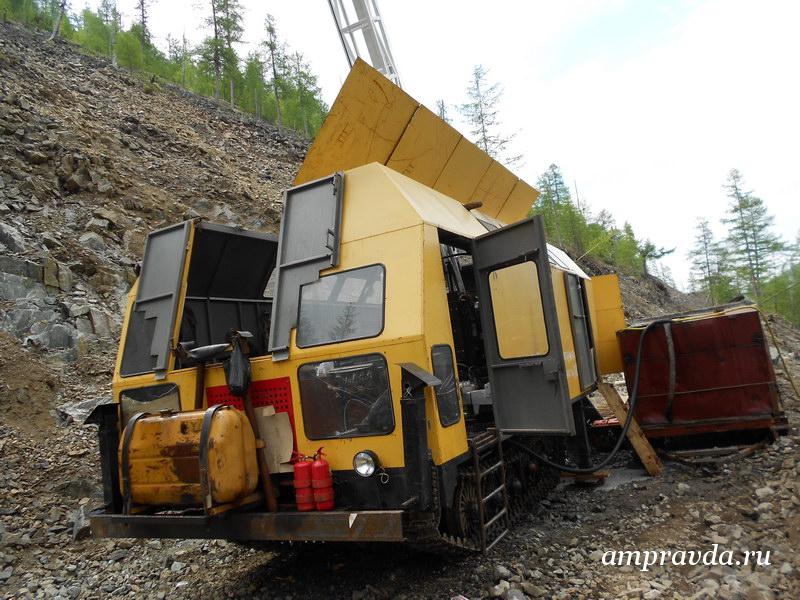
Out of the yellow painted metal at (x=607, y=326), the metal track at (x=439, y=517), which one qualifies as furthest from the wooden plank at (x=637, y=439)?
the metal track at (x=439, y=517)

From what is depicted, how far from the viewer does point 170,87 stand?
974 inches

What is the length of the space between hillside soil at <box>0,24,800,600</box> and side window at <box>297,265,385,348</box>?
5.78 feet

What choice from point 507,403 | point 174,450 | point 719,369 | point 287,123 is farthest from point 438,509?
point 287,123

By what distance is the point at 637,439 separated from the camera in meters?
6.05

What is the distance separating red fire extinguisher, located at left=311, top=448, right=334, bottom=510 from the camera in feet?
10.9

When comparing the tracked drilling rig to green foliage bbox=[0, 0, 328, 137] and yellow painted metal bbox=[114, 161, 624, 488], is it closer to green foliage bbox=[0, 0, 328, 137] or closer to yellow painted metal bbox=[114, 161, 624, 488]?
yellow painted metal bbox=[114, 161, 624, 488]

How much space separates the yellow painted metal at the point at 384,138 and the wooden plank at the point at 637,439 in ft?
9.45

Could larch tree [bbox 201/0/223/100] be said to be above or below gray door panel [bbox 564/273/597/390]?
above

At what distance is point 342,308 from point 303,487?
45.7 inches

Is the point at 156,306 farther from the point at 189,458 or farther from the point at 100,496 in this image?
the point at 100,496

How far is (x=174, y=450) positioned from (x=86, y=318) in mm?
6387

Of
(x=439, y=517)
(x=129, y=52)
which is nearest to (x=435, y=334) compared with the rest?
(x=439, y=517)

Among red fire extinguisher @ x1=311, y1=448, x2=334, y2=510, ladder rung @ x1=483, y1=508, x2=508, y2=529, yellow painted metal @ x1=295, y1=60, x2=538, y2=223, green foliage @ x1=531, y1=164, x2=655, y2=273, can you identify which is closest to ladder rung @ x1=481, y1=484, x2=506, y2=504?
ladder rung @ x1=483, y1=508, x2=508, y2=529

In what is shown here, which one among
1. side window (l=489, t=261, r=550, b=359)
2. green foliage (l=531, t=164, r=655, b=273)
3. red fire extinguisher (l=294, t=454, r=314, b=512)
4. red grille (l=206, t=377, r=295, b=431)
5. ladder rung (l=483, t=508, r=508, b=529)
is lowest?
ladder rung (l=483, t=508, r=508, b=529)
